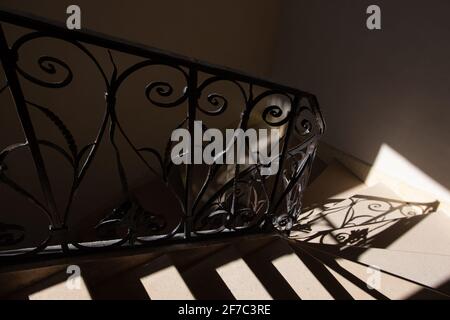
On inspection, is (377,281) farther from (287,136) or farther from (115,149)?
(115,149)

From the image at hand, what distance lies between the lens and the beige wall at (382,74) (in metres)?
2.07

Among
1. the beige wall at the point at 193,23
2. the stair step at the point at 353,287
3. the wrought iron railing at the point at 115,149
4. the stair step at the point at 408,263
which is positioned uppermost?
the beige wall at the point at 193,23

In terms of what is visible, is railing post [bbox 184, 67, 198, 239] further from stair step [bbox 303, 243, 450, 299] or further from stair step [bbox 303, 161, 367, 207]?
stair step [bbox 303, 161, 367, 207]

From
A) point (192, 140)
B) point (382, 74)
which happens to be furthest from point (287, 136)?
point (382, 74)

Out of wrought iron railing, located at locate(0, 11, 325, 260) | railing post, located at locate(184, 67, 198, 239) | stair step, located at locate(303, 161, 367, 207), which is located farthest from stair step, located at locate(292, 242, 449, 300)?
stair step, located at locate(303, 161, 367, 207)

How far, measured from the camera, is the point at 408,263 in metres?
1.57

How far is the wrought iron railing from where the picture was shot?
101 centimetres

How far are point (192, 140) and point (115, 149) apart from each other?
0.27 meters

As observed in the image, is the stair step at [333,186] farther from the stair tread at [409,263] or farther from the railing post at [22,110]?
the railing post at [22,110]

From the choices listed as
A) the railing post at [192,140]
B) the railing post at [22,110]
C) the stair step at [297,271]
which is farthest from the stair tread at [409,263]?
the railing post at [22,110]

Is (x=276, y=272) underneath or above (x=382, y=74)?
underneath

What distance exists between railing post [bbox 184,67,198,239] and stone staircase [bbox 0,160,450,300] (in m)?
0.15

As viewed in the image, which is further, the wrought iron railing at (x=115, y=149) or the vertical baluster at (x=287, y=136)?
the vertical baluster at (x=287, y=136)

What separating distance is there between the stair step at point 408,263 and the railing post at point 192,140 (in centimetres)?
65
